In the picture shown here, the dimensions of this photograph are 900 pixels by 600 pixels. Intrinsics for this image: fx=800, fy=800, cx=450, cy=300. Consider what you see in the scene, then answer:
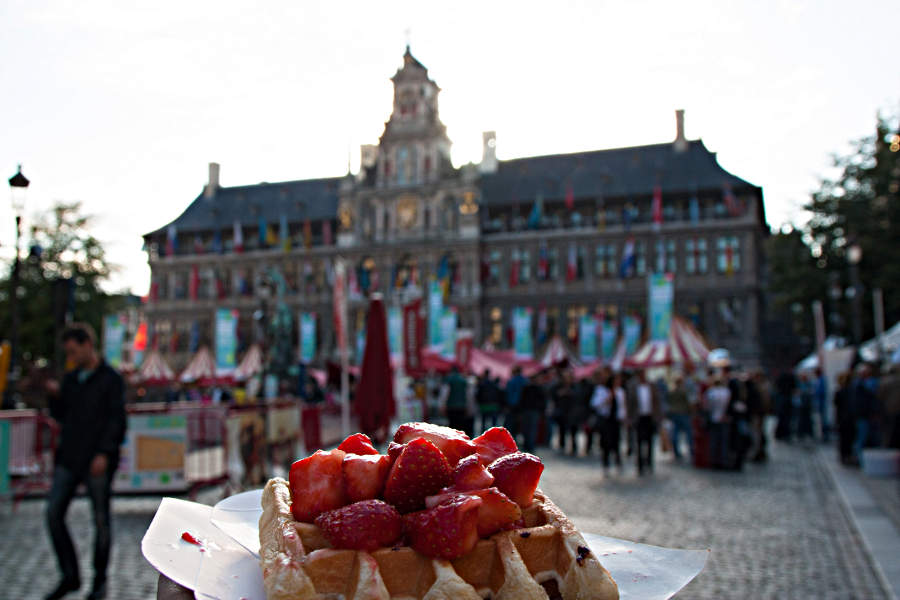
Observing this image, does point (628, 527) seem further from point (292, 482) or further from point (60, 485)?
point (292, 482)

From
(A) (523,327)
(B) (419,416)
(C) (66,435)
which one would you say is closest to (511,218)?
(A) (523,327)

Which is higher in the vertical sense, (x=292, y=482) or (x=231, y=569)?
(x=292, y=482)

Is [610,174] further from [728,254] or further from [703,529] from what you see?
[703,529]

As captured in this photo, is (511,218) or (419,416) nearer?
(419,416)

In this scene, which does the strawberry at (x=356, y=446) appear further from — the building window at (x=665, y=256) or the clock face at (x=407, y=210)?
the clock face at (x=407, y=210)

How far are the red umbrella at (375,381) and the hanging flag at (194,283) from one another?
4319 cm

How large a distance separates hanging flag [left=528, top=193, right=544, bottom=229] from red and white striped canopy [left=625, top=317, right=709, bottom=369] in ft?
70.4

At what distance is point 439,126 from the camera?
149 ft

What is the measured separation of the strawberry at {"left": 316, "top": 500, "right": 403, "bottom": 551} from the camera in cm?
127

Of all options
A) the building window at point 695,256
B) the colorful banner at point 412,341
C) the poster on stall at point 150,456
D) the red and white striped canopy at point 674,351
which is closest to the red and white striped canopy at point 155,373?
the colorful banner at point 412,341

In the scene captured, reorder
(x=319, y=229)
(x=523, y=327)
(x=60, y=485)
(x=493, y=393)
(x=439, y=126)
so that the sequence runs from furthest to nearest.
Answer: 1. (x=319, y=229)
2. (x=439, y=126)
3. (x=523, y=327)
4. (x=493, y=393)
5. (x=60, y=485)

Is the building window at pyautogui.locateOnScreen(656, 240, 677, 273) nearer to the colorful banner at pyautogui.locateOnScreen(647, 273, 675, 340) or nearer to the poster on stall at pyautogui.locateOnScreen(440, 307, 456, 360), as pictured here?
the colorful banner at pyautogui.locateOnScreen(647, 273, 675, 340)

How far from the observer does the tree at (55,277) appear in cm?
3259

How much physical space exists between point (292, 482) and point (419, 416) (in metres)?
20.2
